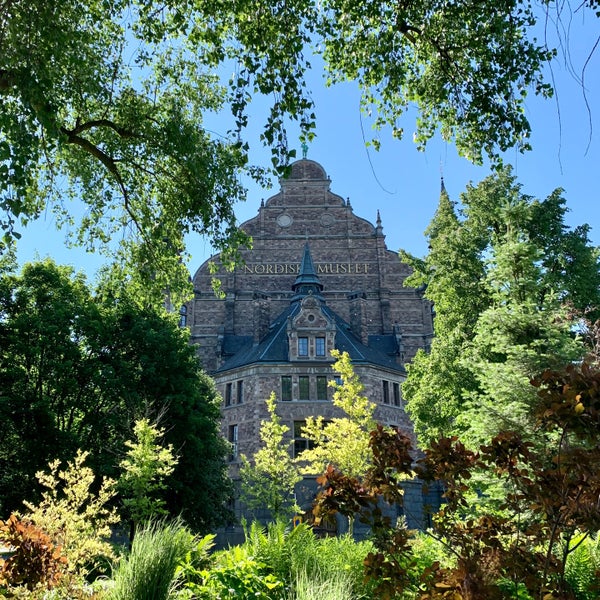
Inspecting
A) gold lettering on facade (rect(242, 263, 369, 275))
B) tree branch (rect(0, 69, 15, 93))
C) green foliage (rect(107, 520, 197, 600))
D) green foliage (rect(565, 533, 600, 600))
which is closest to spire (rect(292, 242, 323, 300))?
gold lettering on facade (rect(242, 263, 369, 275))

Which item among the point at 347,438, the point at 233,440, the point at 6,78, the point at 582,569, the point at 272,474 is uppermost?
the point at 6,78

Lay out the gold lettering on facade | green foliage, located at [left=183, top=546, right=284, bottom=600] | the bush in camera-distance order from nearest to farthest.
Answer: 1. green foliage, located at [left=183, top=546, right=284, bottom=600]
2. the bush
3. the gold lettering on facade

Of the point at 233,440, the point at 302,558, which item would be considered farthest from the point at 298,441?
the point at 302,558

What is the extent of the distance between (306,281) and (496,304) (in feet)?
66.2

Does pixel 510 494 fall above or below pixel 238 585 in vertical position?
above

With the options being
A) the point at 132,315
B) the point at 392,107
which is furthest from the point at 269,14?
the point at 132,315

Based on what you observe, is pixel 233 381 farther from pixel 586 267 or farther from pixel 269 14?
pixel 269 14

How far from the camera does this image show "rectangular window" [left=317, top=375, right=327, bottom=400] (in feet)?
109

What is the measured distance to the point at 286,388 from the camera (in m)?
33.6

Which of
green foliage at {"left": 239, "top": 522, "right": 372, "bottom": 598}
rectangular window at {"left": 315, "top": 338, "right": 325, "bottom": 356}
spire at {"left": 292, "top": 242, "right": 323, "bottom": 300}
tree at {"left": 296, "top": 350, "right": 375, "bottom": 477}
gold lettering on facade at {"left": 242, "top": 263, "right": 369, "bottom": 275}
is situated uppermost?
gold lettering on facade at {"left": 242, "top": 263, "right": 369, "bottom": 275}

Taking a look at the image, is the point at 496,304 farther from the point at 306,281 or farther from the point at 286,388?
the point at 306,281

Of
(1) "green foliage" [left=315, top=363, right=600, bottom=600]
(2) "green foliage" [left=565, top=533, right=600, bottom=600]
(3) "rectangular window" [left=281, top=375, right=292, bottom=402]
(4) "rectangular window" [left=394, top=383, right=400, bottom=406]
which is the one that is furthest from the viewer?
(4) "rectangular window" [left=394, top=383, right=400, bottom=406]

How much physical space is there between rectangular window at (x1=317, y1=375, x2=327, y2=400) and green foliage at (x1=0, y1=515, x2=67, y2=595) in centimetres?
2711

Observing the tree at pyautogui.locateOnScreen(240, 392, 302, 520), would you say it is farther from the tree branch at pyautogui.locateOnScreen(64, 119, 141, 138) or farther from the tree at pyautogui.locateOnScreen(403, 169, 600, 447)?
the tree branch at pyautogui.locateOnScreen(64, 119, 141, 138)
